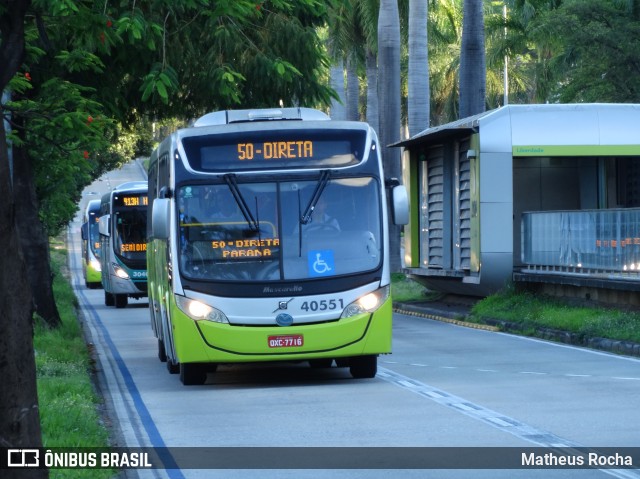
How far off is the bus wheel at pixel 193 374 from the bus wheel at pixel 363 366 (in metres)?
1.79

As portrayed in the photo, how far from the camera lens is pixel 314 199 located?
16266mm

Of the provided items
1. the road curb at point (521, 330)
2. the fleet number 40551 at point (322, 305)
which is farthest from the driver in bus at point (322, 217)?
the road curb at point (521, 330)

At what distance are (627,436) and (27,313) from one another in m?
5.32

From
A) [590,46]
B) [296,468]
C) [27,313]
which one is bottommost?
[296,468]

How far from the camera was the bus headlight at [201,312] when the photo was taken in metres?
16.0

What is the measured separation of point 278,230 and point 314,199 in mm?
554

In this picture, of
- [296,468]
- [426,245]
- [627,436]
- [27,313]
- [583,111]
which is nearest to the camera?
[27,313]

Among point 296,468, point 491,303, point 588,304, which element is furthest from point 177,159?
point 491,303

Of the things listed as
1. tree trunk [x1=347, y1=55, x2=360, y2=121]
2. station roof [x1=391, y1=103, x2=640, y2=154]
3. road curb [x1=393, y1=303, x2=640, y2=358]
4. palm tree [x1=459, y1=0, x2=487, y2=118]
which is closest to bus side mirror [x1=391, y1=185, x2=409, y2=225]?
road curb [x1=393, y1=303, x2=640, y2=358]

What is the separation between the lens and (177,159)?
16.5 m

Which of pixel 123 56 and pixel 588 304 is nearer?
pixel 123 56

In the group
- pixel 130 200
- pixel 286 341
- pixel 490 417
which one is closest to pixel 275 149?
pixel 286 341

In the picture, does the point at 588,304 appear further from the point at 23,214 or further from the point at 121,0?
the point at 121,0

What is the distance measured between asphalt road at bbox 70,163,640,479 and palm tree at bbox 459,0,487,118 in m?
13.0
